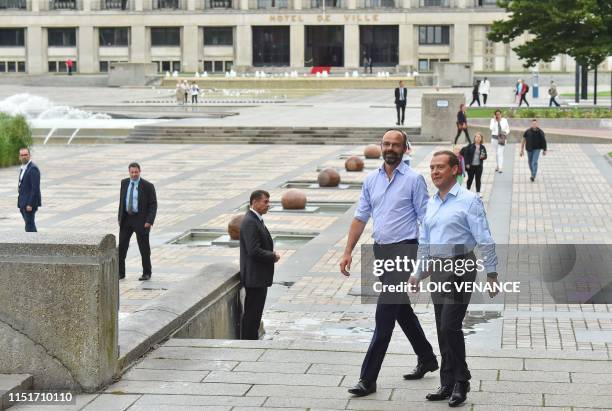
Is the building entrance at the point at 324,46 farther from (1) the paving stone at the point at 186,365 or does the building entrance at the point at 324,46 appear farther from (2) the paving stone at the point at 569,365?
(2) the paving stone at the point at 569,365

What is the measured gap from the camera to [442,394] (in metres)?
8.39

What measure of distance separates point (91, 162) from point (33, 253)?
85.5 ft

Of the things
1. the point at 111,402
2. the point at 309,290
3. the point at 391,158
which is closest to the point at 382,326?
the point at 391,158

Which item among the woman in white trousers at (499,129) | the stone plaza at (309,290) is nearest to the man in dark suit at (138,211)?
the stone plaza at (309,290)

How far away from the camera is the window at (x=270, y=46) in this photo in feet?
334

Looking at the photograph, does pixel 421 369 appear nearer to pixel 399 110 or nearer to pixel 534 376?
pixel 534 376

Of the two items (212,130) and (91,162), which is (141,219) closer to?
(91,162)

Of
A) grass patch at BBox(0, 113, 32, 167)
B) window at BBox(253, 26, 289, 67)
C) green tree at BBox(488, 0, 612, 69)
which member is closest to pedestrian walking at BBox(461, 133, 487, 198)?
grass patch at BBox(0, 113, 32, 167)

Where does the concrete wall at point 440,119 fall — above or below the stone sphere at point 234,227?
above

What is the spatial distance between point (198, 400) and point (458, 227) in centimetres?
225

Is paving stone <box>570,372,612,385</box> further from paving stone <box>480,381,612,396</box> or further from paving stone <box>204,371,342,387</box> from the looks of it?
paving stone <box>204,371,342,387</box>

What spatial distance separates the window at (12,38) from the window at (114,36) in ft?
23.6

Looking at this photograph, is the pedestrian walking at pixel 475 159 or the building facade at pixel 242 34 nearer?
the pedestrian walking at pixel 475 159

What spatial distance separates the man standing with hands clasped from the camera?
8.34m
